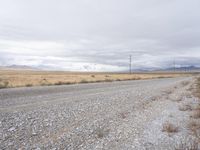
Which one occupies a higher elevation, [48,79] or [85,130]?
[48,79]

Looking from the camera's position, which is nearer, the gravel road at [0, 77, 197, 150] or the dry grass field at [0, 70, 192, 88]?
the gravel road at [0, 77, 197, 150]

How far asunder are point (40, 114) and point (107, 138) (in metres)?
4.57

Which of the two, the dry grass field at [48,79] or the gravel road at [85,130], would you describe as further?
the dry grass field at [48,79]

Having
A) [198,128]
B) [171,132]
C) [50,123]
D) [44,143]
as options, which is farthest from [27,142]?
[198,128]

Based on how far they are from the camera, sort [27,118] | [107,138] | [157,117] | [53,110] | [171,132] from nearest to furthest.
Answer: [107,138] → [171,132] → [27,118] → [157,117] → [53,110]

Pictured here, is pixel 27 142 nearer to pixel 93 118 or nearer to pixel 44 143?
pixel 44 143

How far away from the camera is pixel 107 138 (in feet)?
25.2

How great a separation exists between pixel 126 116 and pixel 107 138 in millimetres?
3684

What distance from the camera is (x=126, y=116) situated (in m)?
11.2

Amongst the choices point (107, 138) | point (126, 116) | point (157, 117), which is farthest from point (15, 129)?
point (157, 117)

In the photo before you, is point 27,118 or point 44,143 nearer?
point 44,143

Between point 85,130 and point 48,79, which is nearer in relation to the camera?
point 85,130

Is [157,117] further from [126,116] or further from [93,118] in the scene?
[93,118]

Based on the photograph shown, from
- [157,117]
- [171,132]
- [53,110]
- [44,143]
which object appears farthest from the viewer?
[53,110]
